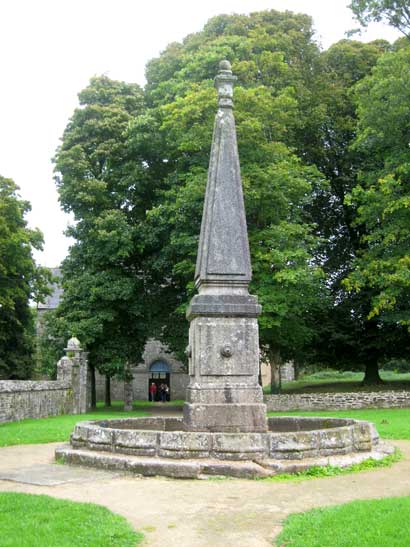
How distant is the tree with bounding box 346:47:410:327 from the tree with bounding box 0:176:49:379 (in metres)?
16.2

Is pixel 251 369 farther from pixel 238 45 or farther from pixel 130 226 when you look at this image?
pixel 238 45

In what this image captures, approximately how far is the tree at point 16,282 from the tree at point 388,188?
16.2 metres

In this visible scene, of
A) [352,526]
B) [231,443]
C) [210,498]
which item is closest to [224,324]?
[231,443]

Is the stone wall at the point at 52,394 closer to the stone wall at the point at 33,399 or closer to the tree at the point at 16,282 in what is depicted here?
the stone wall at the point at 33,399

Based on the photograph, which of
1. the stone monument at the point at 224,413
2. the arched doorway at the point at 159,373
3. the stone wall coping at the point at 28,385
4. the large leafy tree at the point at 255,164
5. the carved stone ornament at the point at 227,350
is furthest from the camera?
the arched doorway at the point at 159,373

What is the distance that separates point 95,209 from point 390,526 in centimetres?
2417

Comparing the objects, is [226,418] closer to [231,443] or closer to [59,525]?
[231,443]

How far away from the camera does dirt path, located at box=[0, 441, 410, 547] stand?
18.2 ft

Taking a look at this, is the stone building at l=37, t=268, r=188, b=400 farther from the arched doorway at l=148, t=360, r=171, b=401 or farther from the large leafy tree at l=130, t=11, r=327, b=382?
the large leafy tree at l=130, t=11, r=327, b=382

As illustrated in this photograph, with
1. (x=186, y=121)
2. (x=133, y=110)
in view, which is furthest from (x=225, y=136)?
(x=133, y=110)

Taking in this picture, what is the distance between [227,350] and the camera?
9.78 meters

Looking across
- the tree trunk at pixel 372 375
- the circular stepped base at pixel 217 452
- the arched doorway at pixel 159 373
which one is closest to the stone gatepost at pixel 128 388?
A: the tree trunk at pixel 372 375

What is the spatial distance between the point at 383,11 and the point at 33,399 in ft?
70.2

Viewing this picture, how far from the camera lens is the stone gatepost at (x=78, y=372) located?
25.7m
